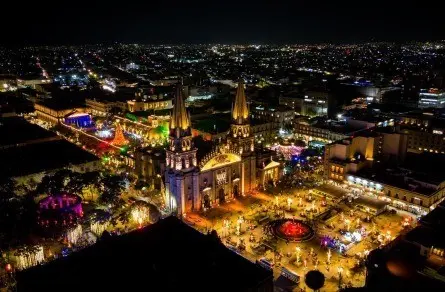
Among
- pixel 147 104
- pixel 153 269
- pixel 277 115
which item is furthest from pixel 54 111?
pixel 153 269

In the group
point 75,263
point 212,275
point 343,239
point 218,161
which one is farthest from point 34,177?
point 343,239

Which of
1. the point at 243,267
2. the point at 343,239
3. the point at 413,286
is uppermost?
the point at 243,267

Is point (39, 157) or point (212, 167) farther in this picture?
point (39, 157)

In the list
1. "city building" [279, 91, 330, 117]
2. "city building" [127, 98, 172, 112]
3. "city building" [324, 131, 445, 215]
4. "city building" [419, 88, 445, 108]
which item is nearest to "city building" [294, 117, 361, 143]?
"city building" [324, 131, 445, 215]

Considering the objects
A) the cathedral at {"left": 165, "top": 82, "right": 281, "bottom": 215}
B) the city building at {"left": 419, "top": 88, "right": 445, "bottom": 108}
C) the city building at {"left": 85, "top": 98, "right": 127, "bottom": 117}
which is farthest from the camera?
the city building at {"left": 419, "top": 88, "right": 445, "bottom": 108}

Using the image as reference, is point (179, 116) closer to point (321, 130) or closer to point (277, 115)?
point (321, 130)

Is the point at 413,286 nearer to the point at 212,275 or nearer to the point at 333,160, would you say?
the point at 212,275

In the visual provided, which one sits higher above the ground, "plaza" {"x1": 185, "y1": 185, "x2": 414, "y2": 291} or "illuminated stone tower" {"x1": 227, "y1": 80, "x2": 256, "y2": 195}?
"illuminated stone tower" {"x1": 227, "y1": 80, "x2": 256, "y2": 195}

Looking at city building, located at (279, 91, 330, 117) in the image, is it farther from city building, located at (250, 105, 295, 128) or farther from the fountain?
the fountain
